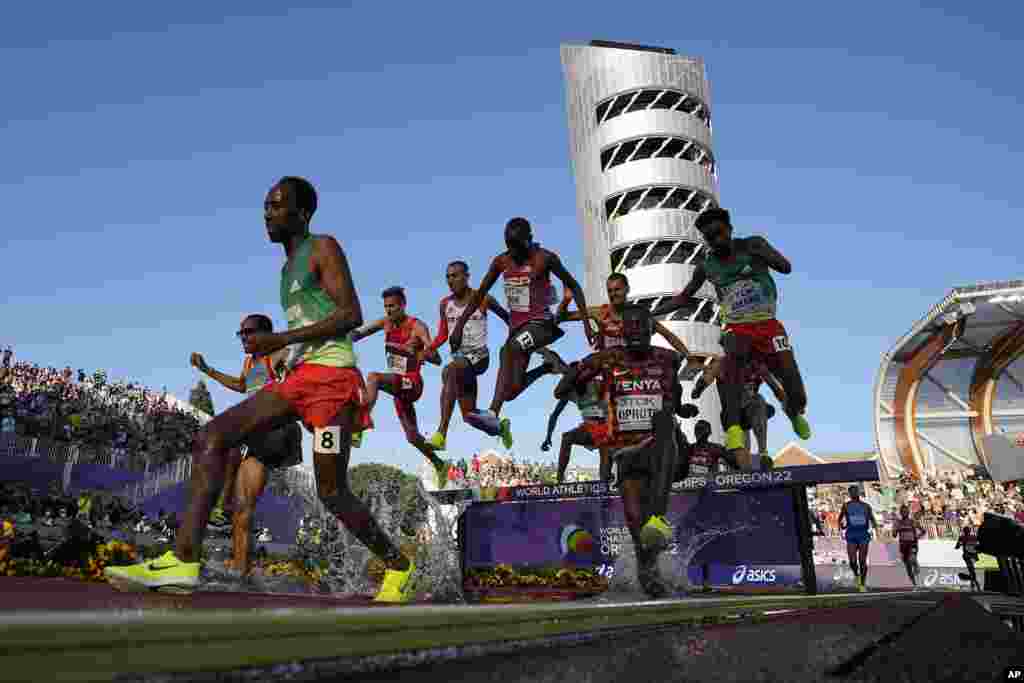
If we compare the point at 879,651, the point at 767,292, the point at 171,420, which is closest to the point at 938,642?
the point at 879,651

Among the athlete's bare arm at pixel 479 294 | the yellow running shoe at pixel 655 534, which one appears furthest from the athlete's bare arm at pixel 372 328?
the yellow running shoe at pixel 655 534

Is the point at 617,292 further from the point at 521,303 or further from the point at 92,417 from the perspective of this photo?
the point at 92,417

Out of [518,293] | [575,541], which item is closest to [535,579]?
Result: [575,541]

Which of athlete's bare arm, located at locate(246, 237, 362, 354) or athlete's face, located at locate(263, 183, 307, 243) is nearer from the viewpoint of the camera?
athlete's bare arm, located at locate(246, 237, 362, 354)

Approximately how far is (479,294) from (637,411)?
3.28 metres

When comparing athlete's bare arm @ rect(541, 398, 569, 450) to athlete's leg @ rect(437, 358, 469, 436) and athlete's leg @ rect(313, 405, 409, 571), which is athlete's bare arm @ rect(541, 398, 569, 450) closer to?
athlete's leg @ rect(437, 358, 469, 436)

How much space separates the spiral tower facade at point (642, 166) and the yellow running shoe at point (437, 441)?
38843 mm

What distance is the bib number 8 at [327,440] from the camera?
383 centimetres

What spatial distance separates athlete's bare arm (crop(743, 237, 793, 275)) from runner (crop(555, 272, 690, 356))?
136 cm

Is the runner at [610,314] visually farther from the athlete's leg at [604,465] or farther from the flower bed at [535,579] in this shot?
the flower bed at [535,579]

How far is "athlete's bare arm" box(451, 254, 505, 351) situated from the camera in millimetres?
8594

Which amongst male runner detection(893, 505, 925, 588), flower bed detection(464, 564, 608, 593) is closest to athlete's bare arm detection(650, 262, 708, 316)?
flower bed detection(464, 564, 608, 593)

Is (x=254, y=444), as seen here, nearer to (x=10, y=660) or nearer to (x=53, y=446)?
(x=10, y=660)

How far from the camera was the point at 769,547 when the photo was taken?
27.5 feet
